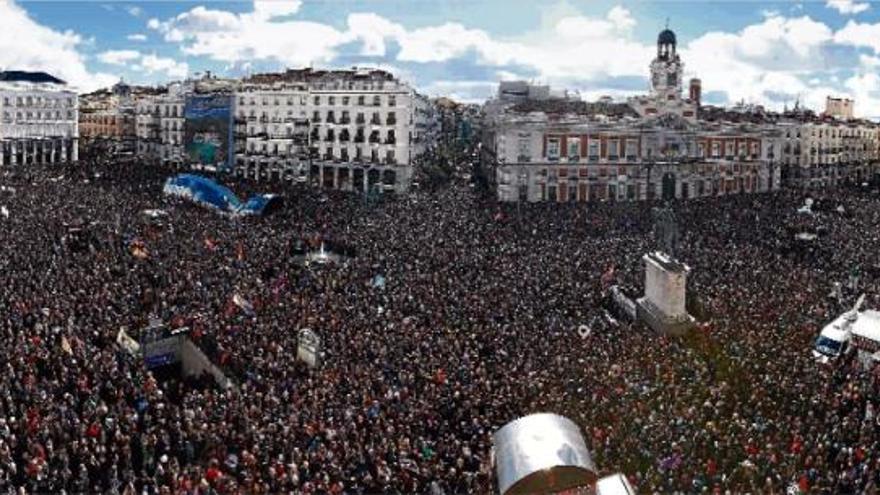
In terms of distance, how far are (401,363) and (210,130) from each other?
68632mm

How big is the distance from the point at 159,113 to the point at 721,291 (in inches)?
3128

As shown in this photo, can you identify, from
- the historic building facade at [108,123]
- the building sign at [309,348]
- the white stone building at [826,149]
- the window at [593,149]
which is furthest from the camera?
the historic building facade at [108,123]

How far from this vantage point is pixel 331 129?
8556 cm

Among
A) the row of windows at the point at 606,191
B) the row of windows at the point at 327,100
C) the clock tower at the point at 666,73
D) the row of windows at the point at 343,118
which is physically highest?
the clock tower at the point at 666,73

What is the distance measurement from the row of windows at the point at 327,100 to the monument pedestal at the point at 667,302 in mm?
47726

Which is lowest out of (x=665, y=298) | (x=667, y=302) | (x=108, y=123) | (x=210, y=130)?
(x=667, y=302)

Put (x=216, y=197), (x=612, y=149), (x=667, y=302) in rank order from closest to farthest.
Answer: (x=667, y=302) < (x=216, y=197) < (x=612, y=149)

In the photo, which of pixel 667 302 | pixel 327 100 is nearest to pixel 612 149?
pixel 327 100

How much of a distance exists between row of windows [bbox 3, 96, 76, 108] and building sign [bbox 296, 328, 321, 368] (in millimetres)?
87373

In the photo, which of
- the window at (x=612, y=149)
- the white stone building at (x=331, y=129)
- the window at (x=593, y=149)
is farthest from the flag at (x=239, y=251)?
the window at (x=612, y=149)

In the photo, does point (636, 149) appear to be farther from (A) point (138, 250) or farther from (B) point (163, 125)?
(B) point (163, 125)

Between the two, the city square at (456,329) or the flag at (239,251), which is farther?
the flag at (239,251)

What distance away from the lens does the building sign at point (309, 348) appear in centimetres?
3000

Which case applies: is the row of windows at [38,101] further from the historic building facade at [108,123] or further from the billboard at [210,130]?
the billboard at [210,130]
